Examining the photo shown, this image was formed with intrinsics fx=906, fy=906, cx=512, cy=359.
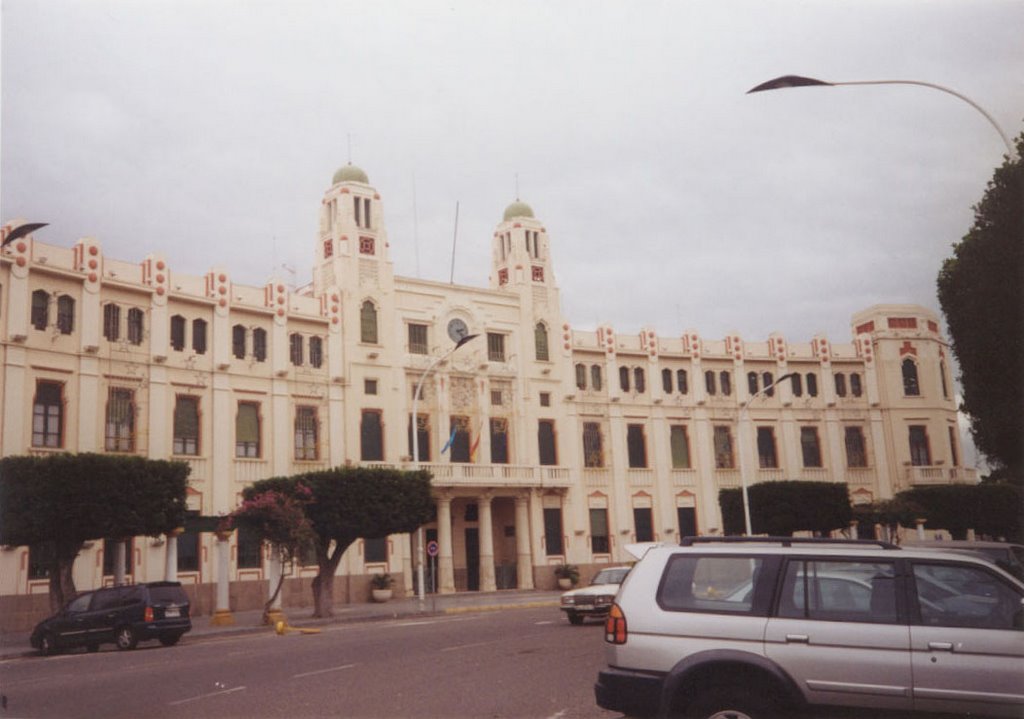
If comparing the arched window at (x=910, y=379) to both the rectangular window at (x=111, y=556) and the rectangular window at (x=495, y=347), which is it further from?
the rectangular window at (x=111, y=556)

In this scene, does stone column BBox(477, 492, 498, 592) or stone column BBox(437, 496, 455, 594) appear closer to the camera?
stone column BBox(437, 496, 455, 594)

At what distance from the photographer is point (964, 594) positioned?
22.8 feet

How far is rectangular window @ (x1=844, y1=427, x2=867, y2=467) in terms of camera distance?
175 feet

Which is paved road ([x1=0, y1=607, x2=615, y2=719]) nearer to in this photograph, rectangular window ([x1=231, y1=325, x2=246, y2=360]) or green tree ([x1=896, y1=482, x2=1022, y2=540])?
rectangular window ([x1=231, y1=325, x2=246, y2=360])

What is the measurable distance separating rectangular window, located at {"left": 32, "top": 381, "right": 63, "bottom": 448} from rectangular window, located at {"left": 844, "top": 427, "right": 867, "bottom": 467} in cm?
4164

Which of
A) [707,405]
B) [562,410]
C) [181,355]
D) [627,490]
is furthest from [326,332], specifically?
[707,405]

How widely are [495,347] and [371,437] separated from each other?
901 centimetres

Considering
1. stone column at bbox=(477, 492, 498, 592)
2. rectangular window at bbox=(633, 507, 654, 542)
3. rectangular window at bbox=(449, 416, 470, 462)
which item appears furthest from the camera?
rectangular window at bbox=(633, 507, 654, 542)

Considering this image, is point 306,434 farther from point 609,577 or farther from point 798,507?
point 798,507

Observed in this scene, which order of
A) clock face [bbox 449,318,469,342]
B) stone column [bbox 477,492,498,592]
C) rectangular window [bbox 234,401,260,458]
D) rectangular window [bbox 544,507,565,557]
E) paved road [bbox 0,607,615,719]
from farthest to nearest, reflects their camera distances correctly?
rectangular window [bbox 544,507,565,557] → clock face [bbox 449,318,469,342] → stone column [bbox 477,492,498,592] → rectangular window [bbox 234,401,260,458] → paved road [bbox 0,607,615,719]

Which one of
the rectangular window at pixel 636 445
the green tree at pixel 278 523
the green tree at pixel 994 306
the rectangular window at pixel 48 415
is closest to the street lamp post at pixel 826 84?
the green tree at pixel 994 306

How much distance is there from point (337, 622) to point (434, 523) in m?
14.8

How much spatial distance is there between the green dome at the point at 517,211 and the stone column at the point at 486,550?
16.8 m

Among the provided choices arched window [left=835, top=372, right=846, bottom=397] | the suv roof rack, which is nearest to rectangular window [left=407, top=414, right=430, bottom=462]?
arched window [left=835, top=372, right=846, bottom=397]
